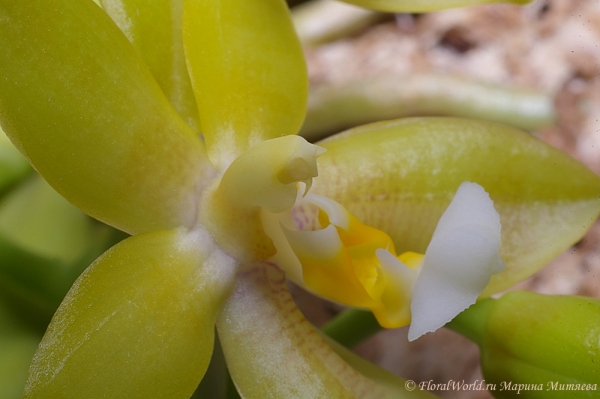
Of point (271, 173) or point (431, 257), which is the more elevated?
point (271, 173)

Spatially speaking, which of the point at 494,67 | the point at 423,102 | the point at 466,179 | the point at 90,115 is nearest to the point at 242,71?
the point at 90,115

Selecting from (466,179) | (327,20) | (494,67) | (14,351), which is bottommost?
(494,67)

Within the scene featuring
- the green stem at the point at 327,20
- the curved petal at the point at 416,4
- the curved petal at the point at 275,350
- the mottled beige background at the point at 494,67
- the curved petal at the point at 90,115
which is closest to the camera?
the curved petal at the point at 90,115

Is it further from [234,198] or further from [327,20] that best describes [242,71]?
[327,20]

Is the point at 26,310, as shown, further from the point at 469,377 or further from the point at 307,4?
the point at 307,4

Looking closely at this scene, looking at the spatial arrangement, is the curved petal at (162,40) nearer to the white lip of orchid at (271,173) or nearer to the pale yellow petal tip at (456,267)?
the white lip of orchid at (271,173)

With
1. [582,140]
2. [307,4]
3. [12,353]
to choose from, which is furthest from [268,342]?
[307,4]

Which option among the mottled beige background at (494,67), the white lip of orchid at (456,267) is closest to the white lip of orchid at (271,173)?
the white lip of orchid at (456,267)

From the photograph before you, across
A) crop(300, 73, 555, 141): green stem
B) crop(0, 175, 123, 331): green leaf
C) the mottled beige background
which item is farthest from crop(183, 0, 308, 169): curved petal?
crop(300, 73, 555, 141): green stem
